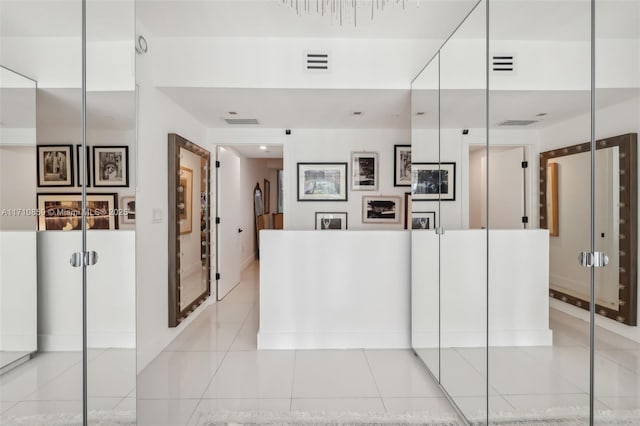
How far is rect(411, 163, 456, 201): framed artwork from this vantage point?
2152 mm

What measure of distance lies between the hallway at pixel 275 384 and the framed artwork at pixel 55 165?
5.13 feet

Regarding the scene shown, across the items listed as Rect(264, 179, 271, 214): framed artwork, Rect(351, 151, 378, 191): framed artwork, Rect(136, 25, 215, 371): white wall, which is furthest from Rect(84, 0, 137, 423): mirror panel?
Rect(264, 179, 271, 214): framed artwork

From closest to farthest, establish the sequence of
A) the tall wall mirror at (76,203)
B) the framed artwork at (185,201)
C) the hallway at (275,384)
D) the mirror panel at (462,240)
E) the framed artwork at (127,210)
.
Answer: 1. the tall wall mirror at (76,203)
2. the framed artwork at (127,210)
3. the mirror panel at (462,240)
4. the hallway at (275,384)
5. the framed artwork at (185,201)

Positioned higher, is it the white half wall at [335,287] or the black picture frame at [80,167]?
the black picture frame at [80,167]

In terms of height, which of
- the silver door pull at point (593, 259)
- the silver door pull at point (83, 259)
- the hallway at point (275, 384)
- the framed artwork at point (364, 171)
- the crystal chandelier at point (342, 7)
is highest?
the crystal chandelier at point (342, 7)

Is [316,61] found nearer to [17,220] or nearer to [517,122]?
[517,122]

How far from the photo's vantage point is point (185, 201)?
3494mm

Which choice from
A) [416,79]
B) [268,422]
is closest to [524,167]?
[416,79]

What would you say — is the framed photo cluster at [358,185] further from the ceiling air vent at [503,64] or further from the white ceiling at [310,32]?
the ceiling air vent at [503,64]

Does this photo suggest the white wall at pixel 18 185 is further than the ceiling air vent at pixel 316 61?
No

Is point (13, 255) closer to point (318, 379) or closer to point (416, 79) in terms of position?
point (318, 379)

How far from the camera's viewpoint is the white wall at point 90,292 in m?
1.35

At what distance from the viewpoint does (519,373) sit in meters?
1.47

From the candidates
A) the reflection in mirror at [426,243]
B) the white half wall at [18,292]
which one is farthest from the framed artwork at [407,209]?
the white half wall at [18,292]
